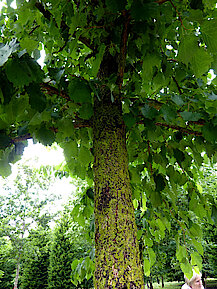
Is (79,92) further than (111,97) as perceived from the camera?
No

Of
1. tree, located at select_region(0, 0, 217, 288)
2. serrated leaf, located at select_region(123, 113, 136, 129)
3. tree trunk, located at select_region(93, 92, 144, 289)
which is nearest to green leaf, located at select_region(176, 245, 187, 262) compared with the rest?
tree, located at select_region(0, 0, 217, 288)

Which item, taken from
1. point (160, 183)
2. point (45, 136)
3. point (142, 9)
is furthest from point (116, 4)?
point (160, 183)

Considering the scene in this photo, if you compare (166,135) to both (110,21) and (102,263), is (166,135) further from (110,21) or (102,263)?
(102,263)

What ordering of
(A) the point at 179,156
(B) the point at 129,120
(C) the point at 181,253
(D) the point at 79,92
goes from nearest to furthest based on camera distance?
1. (D) the point at 79,92
2. (B) the point at 129,120
3. (A) the point at 179,156
4. (C) the point at 181,253

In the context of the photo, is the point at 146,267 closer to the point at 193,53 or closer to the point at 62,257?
the point at 193,53

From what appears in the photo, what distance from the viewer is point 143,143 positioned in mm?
1850

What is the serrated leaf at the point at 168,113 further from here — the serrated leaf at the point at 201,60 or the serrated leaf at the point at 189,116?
the serrated leaf at the point at 201,60

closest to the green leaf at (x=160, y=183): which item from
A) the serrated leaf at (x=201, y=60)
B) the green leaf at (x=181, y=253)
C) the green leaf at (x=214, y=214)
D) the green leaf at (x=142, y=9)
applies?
the green leaf at (x=214, y=214)

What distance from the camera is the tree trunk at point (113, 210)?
1022 mm

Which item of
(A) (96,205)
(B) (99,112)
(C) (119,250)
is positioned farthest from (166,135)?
(C) (119,250)

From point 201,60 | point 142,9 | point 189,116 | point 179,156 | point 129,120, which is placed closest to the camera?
point 142,9

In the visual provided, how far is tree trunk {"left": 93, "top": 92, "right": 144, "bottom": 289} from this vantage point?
1022 mm

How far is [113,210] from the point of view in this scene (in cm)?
113

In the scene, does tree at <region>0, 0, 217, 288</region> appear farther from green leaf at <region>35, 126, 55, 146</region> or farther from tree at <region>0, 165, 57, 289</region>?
tree at <region>0, 165, 57, 289</region>
